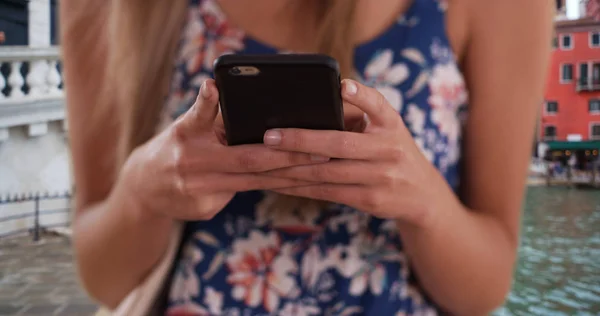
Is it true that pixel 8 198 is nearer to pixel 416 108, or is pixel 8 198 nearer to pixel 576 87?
pixel 416 108

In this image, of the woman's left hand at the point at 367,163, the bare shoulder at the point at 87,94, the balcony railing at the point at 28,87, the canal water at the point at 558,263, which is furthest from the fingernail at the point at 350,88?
the balcony railing at the point at 28,87

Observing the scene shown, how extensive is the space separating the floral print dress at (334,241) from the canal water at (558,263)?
2.03m

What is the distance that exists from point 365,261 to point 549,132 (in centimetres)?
1342

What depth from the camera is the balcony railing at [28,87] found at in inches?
127

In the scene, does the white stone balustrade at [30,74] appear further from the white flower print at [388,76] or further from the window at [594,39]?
the window at [594,39]

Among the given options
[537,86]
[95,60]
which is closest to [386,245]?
[537,86]

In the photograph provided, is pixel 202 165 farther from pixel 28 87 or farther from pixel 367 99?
pixel 28 87

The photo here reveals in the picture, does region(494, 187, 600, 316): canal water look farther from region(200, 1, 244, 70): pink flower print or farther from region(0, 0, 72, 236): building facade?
region(0, 0, 72, 236): building facade

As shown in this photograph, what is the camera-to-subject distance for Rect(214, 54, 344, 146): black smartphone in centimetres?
26

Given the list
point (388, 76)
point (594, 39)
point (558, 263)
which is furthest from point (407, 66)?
point (594, 39)

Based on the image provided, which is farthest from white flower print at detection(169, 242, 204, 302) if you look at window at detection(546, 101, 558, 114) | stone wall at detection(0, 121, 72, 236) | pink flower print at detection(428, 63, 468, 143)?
window at detection(546, 101, 558, 114)

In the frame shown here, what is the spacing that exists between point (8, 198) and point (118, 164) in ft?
11.0

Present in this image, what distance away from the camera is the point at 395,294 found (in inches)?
14.6

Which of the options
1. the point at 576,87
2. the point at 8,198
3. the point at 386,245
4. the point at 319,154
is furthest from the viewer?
the point at 576,87
